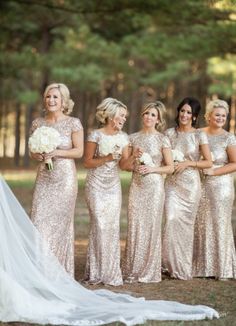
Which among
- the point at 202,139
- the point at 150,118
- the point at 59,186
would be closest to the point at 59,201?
the point at 59,186

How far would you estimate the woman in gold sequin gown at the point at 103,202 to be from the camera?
27.2ft

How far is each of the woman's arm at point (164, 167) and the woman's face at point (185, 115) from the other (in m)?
0.43

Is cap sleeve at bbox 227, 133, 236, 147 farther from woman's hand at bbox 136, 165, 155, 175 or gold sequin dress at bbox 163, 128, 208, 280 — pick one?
woman's hand at bbox 136, 165, 155, 175

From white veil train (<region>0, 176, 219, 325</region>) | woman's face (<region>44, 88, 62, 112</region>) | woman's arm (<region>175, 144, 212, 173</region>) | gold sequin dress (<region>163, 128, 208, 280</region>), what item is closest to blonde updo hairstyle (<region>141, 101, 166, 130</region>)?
gold sequin dress (<region>163, 128, 208, 280</region>)

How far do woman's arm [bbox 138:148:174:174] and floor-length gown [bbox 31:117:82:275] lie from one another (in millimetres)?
875

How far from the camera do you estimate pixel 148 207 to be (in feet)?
28.5

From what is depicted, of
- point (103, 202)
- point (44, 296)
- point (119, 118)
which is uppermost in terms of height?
point (119, 118)

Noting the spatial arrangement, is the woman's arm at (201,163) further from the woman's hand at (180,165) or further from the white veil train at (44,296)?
the white veil train at (44,296)

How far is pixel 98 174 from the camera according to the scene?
8.34 m

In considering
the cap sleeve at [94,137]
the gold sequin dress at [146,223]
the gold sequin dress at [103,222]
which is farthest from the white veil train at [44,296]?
the cap sleeve at [94,137]

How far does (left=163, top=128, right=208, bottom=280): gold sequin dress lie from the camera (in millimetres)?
8945

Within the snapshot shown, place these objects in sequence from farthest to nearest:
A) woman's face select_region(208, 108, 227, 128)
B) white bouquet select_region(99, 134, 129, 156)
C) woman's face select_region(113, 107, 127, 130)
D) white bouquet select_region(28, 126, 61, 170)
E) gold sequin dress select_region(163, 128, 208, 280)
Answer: woman's face select_region(208, 108, 227, 128), gold sequin dress select_region(163, 128, 208, 280), woman's face select_region(113, 107, 127, 130), white bouquet select_region(99, 134, 129, 156), white bouquet select_region(28, 126, 61, 170)

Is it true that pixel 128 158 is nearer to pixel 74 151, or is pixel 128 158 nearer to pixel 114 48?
pixel 74 151

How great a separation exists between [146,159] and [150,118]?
51cm
